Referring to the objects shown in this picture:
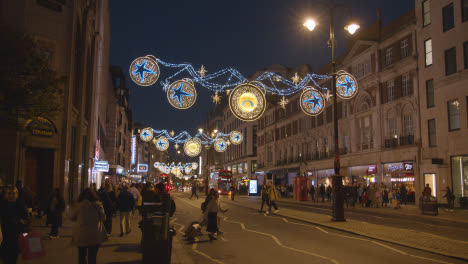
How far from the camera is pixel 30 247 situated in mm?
6879

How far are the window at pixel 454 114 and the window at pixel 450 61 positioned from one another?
7.30ft

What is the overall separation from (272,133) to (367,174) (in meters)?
31.2

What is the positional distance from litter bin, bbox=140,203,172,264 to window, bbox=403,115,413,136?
101 ft

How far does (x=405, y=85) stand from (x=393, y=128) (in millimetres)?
4000

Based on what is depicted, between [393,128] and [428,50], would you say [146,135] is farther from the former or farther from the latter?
[428,50]

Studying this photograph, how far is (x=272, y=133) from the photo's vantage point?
7038cm

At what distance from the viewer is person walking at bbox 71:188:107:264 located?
746 centimetres

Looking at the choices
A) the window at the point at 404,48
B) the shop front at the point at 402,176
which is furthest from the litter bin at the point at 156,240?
the window at the point at 404,48

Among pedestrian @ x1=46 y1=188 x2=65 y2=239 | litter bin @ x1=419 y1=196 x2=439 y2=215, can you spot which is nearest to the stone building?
pedestrian @ x1=46 y1=188 x2=65 y2=239

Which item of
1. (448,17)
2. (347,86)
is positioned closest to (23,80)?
(347,86)

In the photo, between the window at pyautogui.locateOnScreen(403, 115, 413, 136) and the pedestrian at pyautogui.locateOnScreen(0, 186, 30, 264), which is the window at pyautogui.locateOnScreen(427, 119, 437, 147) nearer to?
the window at pyautogui.locateOnScreen(403, 115, 413, 136)

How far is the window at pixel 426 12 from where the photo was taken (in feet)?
104

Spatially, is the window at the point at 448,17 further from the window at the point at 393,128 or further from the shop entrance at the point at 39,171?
the shop entrance at the point at 39,171

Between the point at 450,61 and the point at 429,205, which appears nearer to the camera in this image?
the point at 429,205
